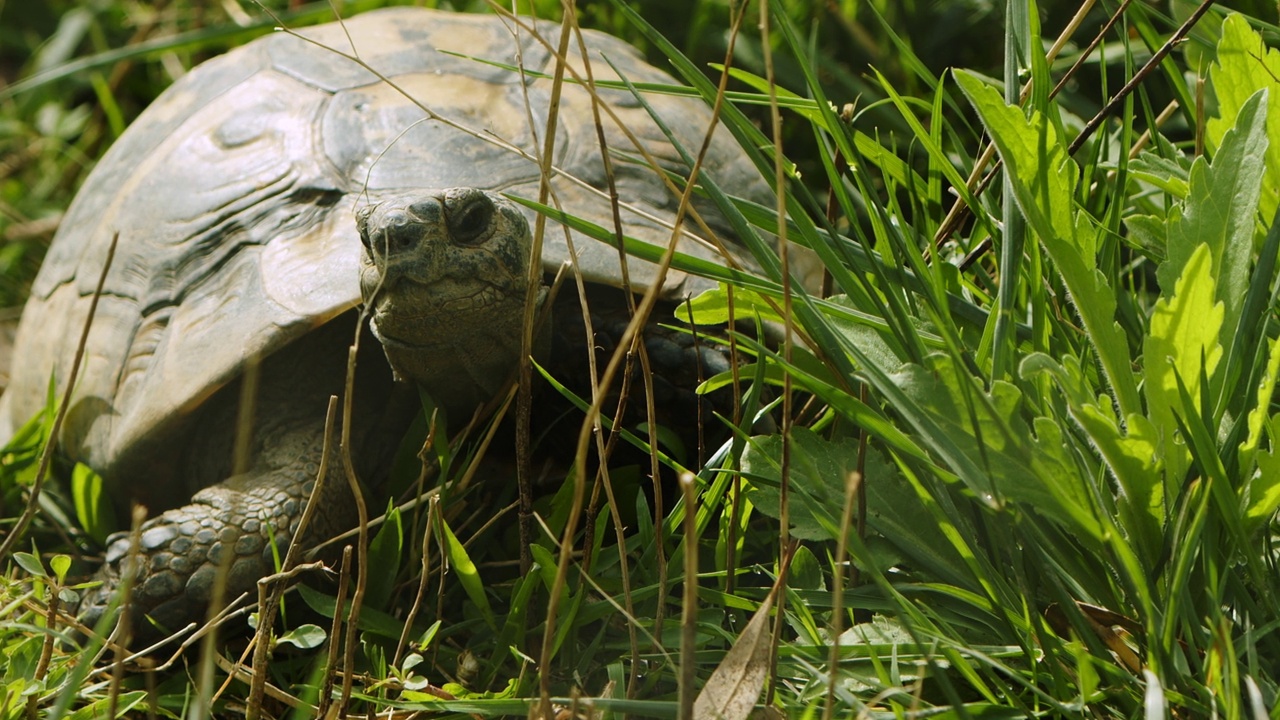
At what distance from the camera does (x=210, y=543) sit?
6.03ft

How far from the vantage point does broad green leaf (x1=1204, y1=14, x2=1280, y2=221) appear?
1.45 metres

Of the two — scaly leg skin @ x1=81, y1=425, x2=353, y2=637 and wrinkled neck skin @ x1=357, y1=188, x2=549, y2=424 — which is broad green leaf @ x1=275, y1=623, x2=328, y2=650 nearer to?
scaly leg skin @ x1=81, y1=425, x2=353, y2=637

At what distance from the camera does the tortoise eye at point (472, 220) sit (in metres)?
1.72

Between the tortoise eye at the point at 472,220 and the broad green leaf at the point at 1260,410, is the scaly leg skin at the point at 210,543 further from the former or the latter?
the broad green leaf at the point at 1260,410

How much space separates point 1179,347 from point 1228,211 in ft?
0.67

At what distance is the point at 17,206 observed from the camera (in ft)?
11.7

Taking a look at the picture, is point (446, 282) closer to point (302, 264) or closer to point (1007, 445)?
point (302, 264)

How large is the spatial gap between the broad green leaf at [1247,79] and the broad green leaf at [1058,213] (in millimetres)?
322

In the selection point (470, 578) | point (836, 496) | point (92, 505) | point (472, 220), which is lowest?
point (92, 505)


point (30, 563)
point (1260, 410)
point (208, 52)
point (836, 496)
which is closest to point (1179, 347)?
point (1260, 410)

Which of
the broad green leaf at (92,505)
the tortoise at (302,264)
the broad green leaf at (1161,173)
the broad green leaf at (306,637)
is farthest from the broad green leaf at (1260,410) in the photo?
the broad green leaf at (92,505)

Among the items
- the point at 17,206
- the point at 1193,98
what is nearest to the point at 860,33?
the point at 1193,98

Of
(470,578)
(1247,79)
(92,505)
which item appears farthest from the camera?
(92,505)

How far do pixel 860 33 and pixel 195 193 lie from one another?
1735mm
